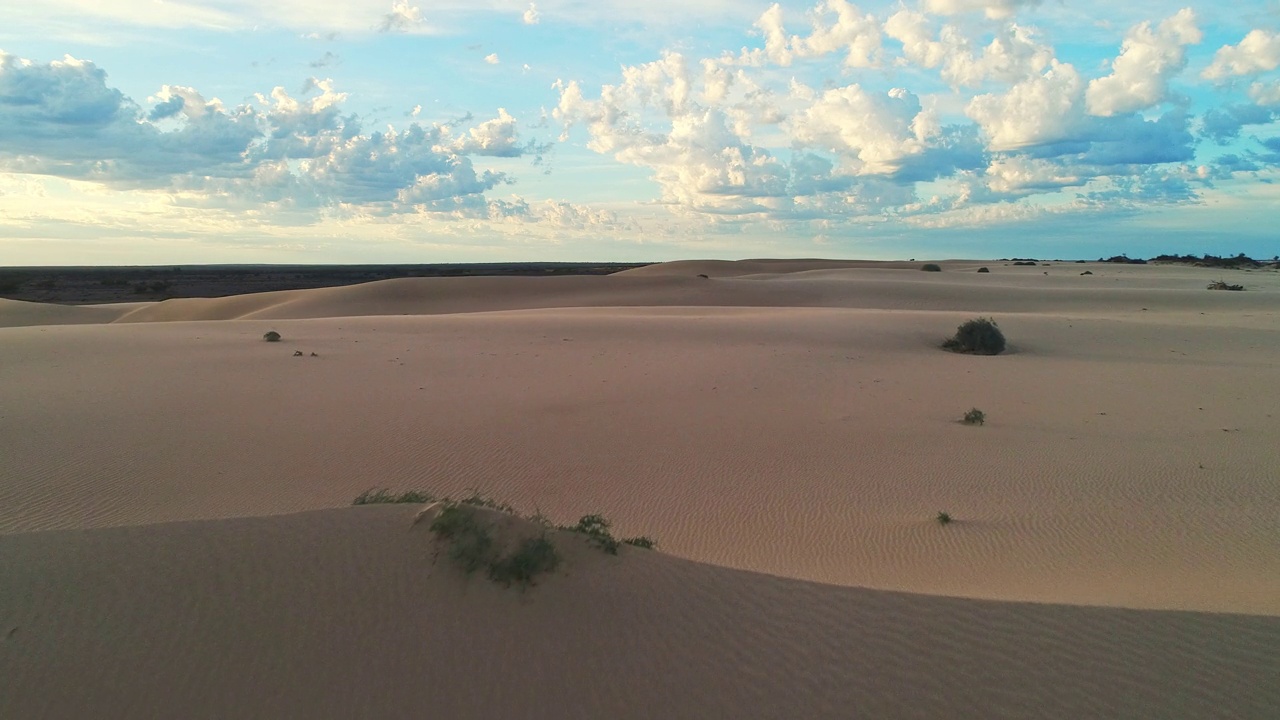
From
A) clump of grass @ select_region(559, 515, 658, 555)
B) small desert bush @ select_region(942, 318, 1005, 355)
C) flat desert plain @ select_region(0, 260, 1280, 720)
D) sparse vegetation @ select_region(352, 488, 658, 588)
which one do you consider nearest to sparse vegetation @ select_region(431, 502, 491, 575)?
sparse vegetation @ select_region(352, 488, 658, 588)

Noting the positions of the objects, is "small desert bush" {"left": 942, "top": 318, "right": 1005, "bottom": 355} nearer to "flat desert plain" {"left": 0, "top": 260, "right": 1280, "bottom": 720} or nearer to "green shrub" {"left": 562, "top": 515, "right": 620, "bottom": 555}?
"flat desert plain" {"left": 0, "top": 260, "right": 1280, "bottom": 720}

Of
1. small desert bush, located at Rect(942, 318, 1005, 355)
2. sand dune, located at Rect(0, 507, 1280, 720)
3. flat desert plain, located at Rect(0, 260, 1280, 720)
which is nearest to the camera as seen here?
sand dune, located at Rect(0, 507, 1280, 720)

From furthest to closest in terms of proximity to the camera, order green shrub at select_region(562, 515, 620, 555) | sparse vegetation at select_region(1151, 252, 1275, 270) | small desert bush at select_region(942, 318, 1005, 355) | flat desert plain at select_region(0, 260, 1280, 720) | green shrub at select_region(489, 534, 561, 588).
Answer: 1. sparse vegetation at select_region(1151, 252, 1275, 270)
2. small desert bush at select_region(942, 318, 1005, 355)
3. green shrub at select_region(562, 515, 620, 555)
4. green shrub at select_region(489, 534, 561, 588)
5. flat desert plain at select_region(0, 260, 1280, 720)

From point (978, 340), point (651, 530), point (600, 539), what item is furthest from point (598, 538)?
point (978, 340)

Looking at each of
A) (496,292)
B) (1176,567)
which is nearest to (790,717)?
(1176,567)

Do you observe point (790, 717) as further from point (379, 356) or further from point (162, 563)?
point (379, 356)

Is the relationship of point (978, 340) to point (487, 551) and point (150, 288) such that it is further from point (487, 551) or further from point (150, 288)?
point (150, 288)
